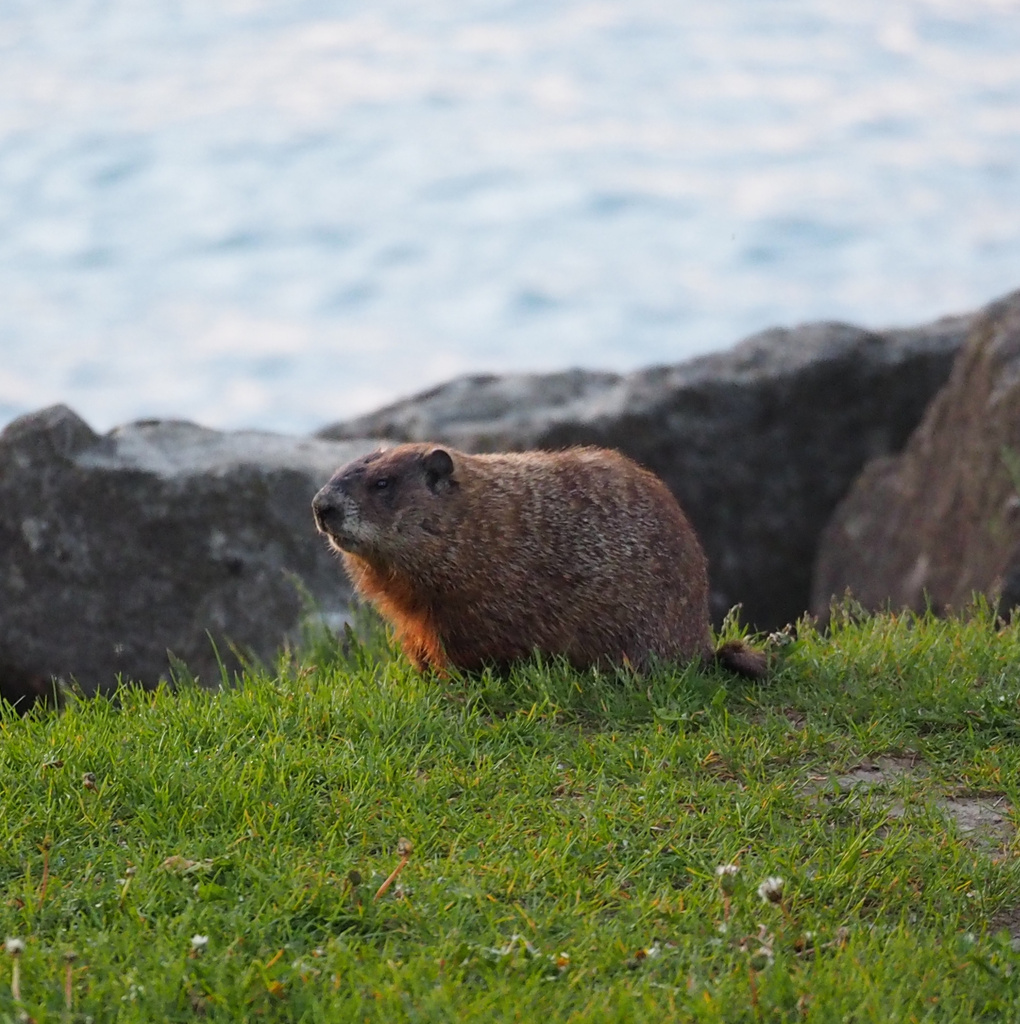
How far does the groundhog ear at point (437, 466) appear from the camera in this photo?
19.4 feet

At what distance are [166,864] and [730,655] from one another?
2.52 meters

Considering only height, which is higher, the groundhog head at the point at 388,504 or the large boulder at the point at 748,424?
the groundhog head at the point at 388,504

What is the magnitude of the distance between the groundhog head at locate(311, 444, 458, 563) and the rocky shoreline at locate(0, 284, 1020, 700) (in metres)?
0.85

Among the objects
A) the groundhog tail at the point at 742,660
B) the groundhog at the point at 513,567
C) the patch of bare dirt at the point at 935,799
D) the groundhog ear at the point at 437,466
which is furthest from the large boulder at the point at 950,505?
the groundhog ear at the point at 437,466

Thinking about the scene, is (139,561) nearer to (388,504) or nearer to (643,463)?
(388,504)

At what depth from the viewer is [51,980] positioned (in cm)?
355

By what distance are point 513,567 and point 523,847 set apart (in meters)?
1.69

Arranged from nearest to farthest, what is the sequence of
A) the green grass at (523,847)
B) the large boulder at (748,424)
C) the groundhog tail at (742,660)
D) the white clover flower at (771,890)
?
the green grass at (523,847) < the white clover flower at (771,890) < the groundhog tail at (742,660) < the large boulder at (748,424)

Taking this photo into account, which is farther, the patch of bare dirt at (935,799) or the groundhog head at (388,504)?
the groundhog head at (388,504)

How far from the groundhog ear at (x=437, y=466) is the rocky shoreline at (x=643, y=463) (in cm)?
117

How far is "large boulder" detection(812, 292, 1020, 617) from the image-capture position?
802 centimetres

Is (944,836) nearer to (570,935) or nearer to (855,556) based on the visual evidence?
(570,935)

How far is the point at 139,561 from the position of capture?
7.77 meters

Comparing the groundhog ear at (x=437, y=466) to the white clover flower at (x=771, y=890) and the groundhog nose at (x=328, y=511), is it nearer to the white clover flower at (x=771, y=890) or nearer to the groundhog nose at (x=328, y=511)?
the groundhog nose at (x=328, y=511)
